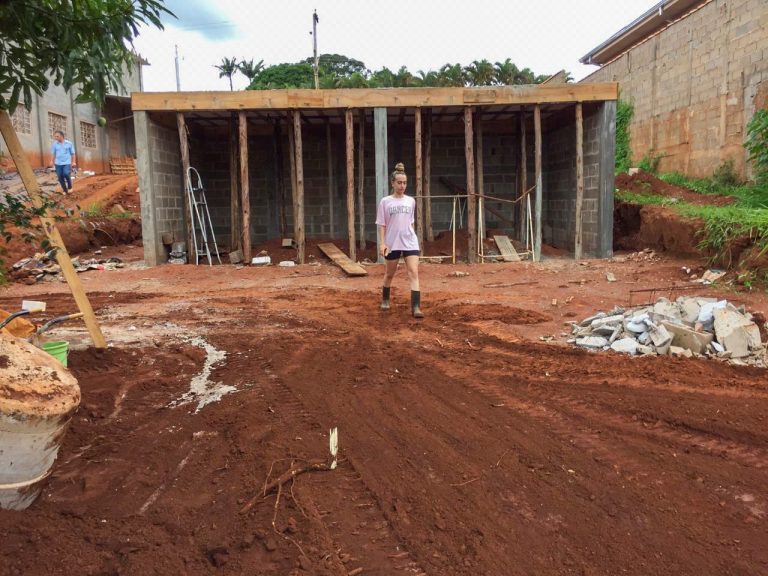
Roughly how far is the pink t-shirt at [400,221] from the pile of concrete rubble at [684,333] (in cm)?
227

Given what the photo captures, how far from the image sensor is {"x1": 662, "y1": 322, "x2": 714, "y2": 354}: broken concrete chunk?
5354 millimetres

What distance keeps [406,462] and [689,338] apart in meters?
3.39

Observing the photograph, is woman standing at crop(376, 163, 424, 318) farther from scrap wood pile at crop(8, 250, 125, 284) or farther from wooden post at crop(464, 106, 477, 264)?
scrap wood pile at crop(8, 250, 125, 284)

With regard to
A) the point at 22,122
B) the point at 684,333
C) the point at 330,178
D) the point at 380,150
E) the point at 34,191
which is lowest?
the point at 684,333

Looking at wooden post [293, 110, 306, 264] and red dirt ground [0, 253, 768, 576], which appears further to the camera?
wooden post [293, 110, 306, 264]

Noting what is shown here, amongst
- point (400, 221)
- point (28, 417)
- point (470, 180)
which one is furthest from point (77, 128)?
point (28, 417)

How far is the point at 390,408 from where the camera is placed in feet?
13.5

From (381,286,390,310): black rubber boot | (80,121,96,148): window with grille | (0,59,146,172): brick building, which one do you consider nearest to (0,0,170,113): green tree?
(381,286,390,310): black rubber boot

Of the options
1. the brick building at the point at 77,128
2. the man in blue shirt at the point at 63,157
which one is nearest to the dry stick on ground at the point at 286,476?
the man in blue shirt at the point at 63,157

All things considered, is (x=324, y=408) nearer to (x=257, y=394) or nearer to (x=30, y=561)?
(x=257, y=394)

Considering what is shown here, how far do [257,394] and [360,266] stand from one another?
7641 mm

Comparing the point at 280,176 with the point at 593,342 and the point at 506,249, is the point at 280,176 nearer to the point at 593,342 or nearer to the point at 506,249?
the point at 506,249

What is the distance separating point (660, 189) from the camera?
14.4m

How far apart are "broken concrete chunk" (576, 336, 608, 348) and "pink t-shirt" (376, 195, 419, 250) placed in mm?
2275
